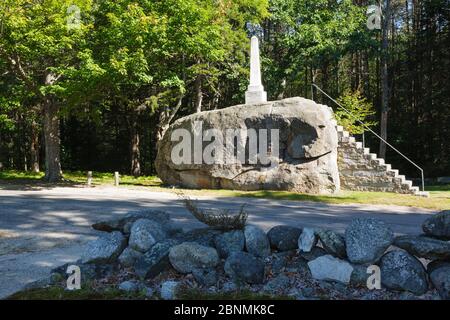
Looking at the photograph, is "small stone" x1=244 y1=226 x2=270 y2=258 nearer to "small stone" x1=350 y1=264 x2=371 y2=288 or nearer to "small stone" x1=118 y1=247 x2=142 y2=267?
"small stone" x1=350 y1=264 x2=371 y2=288

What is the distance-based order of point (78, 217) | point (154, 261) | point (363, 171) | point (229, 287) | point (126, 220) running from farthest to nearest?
1. point (363, 171)
2. point (78, 217)
3. point (126, 220)
4. point (154, 261)
5. point (229, 287)

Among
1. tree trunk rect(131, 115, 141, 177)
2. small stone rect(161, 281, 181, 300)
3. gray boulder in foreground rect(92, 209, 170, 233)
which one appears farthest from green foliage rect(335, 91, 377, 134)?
small stone rect(161, 281, 181, 300)

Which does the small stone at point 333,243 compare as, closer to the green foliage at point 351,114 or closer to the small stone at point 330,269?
the small stone at point 330,269

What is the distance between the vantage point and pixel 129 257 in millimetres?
6367

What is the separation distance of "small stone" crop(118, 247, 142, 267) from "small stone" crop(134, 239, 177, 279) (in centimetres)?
13

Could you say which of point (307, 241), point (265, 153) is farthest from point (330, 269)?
point (265, 153)

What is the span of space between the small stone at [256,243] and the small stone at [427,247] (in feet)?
5.90

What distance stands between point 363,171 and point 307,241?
595 inches

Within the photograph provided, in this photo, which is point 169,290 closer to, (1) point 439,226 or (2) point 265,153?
(1) point 439,226

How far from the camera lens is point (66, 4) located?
67.3 feet

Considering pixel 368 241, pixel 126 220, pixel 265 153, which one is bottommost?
pixel 368 241

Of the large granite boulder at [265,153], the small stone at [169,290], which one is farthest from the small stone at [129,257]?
the large granite boulder at [265,153]

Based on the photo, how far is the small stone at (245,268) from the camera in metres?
5.78
